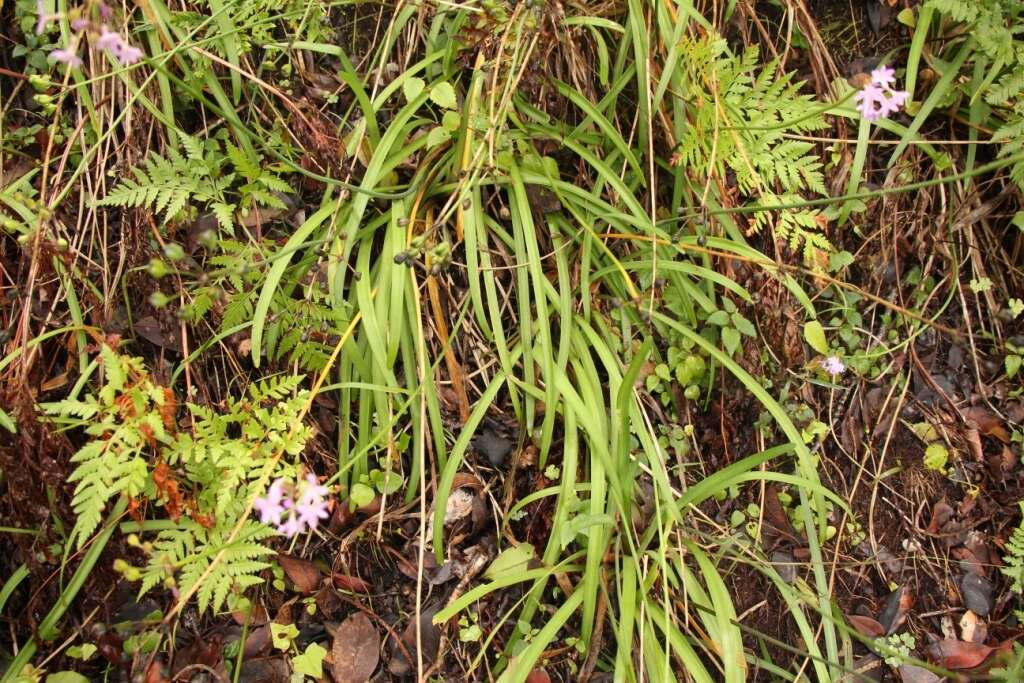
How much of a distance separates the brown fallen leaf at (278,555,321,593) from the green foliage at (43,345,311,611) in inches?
6.9

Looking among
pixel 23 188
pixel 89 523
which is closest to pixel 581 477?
pixel 89 523

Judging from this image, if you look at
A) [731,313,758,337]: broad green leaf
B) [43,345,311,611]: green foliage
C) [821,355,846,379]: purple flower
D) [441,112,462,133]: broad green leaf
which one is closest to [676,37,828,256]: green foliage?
[731,313,758,337]: broad green leaf

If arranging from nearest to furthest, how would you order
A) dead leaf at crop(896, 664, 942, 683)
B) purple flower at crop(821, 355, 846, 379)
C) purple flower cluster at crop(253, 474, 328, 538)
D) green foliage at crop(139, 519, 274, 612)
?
purple flower cluster at crop(253, 474, 328, 538)
green foliage at crop(139, 519, 274, 612)
dead leaf at crop(896, 664, 942, 683)
purple flower at crop(821, 355, 846, 379)

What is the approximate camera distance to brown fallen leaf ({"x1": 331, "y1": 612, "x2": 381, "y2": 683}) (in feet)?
Result: 7.13

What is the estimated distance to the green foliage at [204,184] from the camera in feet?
7.04

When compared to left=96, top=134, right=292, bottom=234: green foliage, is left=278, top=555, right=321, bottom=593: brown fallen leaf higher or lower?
lower

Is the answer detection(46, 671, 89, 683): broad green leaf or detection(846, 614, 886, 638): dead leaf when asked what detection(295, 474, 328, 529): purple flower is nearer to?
detection(46, 671, 89, 683): broad green leaf

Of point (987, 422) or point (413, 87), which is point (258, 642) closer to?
point (413, 87)

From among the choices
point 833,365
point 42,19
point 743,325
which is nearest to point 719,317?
point 743,325

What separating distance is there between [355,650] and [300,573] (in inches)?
10.7

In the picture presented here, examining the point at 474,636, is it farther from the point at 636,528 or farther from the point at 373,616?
the point at 636,528

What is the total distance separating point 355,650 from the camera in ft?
7.19

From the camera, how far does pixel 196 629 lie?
215 centimetres

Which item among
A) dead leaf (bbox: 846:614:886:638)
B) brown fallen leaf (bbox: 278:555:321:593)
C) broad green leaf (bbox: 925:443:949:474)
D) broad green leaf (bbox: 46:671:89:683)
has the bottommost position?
dead leaf (bbox: 846:614:886:638)
